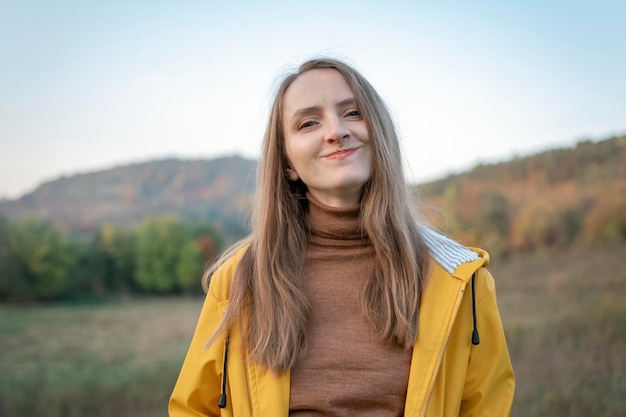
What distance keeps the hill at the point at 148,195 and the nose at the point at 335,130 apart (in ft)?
13.2

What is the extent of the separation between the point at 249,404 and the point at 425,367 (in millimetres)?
661

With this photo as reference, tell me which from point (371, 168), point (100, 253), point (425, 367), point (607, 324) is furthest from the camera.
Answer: point (100, 253)

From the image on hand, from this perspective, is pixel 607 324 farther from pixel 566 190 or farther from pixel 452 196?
pixel 452 196

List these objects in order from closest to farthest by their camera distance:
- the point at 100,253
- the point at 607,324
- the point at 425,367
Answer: the point at 425,367, the point at 607,324, the point at 100,253

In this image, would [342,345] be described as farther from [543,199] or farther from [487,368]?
[543,199]

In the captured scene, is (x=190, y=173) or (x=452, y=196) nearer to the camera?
(x=452, y=196)

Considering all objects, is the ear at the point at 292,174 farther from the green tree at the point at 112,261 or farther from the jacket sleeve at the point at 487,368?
the green tree at the point at 112,261

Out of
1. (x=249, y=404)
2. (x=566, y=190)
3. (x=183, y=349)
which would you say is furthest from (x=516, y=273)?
(x=249, y=404)

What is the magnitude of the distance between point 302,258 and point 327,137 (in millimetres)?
519

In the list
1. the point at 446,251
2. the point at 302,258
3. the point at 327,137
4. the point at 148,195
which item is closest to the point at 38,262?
the point at 148,195

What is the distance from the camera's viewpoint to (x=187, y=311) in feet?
19.8

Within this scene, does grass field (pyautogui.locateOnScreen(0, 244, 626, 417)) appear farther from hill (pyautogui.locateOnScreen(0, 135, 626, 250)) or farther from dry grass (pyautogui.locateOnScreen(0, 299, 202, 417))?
hill (pyautogui.locateOnScreen(0, 135, 626, 250))

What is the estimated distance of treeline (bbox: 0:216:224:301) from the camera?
219 inches

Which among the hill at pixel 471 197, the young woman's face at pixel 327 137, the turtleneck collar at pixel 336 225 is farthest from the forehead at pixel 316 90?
the hill at pixel 471 197
